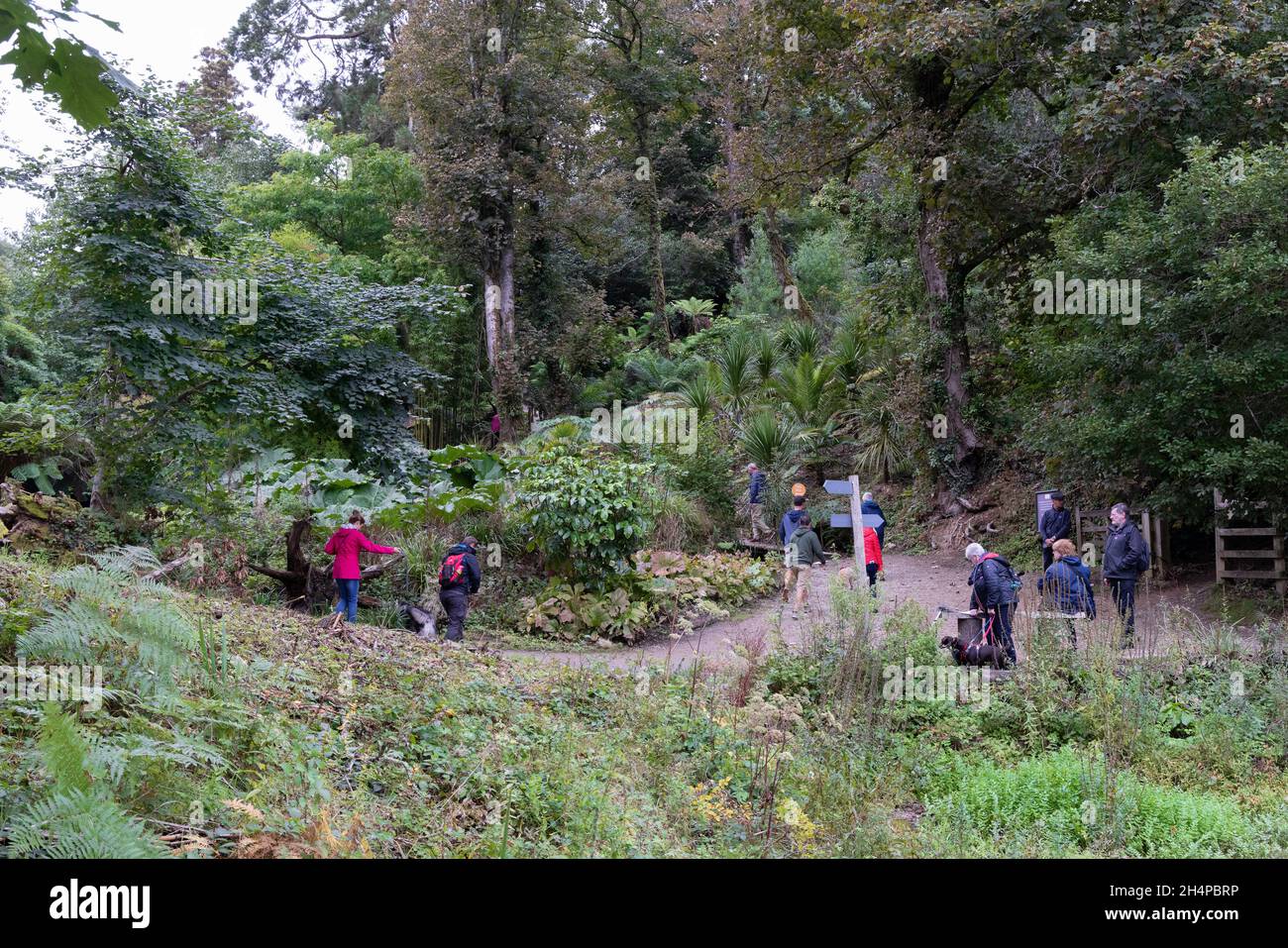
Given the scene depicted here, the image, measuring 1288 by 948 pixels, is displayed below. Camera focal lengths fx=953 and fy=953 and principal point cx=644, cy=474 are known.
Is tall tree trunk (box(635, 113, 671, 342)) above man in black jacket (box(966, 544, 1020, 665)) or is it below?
above

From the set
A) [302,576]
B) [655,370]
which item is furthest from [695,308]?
[302,576]

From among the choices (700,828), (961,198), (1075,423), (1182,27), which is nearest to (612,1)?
(961,198)

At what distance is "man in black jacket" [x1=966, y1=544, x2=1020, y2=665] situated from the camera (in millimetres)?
8750

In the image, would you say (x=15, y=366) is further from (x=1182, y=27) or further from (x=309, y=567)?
(x=1182, y=27)

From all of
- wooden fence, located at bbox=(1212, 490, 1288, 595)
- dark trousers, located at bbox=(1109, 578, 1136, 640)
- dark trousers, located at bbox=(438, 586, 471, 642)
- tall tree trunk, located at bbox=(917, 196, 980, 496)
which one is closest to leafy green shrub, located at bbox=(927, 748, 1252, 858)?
dark trousers, located at bbox=(1109, 578, 1136, 640)

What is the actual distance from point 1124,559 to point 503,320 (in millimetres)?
19367

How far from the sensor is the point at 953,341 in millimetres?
19078

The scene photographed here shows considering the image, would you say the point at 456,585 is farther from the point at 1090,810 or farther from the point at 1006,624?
the point at 1090,810

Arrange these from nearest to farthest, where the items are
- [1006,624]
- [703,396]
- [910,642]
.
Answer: [910,642] < [1006,624] < [703,396]

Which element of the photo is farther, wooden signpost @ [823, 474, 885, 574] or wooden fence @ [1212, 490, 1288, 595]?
wooden fence @ [1212, 490, 1288, 595]

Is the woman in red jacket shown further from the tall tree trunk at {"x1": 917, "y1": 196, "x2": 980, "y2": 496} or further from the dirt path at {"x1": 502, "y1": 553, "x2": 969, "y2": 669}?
the tall tree trunk at {"x1": 917, "y1": 196, "x2": 980, "y2": 496}

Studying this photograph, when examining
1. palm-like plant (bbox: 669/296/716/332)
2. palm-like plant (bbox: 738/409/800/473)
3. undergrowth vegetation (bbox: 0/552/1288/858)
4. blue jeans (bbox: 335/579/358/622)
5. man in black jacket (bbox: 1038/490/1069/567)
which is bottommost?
undergrowth vegetation (bbox: 0/552/1288/858)

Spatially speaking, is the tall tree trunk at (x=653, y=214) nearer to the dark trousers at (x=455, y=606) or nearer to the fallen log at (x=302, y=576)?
the fallen log at (x=302, y=576)

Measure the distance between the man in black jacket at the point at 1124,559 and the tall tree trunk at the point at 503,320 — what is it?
Result: 1728 cm
